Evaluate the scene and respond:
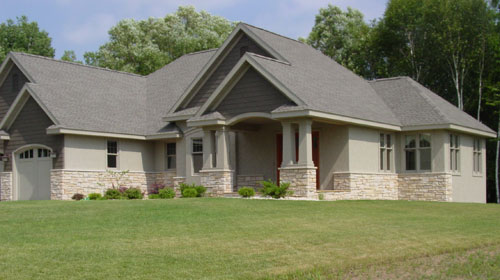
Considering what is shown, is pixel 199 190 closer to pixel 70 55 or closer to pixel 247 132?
pixel 247 132

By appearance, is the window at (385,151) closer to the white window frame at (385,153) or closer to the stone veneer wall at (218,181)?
the white window frame at (385,153)

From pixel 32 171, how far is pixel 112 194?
166 inches

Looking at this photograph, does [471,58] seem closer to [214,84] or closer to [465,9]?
[465,9]

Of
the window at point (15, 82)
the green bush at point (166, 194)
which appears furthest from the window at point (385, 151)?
the window at point (15, 82)

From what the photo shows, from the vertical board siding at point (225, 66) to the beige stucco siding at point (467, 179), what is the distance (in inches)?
342

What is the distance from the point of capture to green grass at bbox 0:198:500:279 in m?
11.0

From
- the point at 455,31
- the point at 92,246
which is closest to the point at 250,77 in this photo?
the point at 92,246

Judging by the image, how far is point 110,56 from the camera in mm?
54469

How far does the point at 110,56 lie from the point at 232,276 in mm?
46263

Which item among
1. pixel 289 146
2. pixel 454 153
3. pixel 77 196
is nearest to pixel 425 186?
pixel 454 153

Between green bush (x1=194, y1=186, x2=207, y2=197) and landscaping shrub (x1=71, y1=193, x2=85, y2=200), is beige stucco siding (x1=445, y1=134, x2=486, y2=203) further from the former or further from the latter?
landscaping shrub (x1=71, y1=193, x2=85, y2=200)

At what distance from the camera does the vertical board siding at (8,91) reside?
30.6 meters

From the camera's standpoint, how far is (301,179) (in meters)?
22.8

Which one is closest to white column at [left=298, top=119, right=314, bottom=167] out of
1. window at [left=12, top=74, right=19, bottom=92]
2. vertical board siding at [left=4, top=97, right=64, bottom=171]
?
vertical board siding at [left=4, top=97, right=64, bottom=171]
